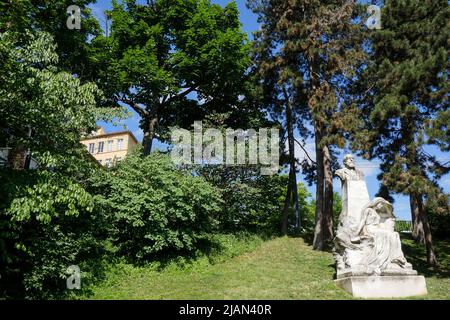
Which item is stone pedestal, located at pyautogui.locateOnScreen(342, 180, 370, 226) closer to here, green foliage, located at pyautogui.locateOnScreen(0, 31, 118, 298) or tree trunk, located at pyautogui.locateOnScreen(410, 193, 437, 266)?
tree trunk, located at pyautogui.locateOnScreen(410, 193, 437, 266)

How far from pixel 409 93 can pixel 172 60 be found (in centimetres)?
1289

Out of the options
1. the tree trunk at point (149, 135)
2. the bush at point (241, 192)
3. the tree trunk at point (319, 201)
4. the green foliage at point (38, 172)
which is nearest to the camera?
the green foliage at point (38, 172)

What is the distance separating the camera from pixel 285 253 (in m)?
17.8

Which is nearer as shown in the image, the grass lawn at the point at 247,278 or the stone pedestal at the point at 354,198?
the grass lawn at the point at 247,278

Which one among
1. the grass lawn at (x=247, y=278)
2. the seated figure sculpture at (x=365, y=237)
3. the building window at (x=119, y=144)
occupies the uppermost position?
the building window at (x=119, y=144)

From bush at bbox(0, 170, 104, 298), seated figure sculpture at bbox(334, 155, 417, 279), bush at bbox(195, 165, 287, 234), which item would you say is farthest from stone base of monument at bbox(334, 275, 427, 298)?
bush at bbox(195, 165, 287, 234)

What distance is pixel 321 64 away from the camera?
1938 cm

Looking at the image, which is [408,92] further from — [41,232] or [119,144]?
[119,144]

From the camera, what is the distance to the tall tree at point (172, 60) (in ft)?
68.3

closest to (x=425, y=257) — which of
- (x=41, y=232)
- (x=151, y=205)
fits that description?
(x=151, y=205)

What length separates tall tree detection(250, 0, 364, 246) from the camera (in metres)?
18.1

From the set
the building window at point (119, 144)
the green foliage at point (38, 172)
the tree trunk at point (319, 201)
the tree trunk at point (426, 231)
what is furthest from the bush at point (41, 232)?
the building window at point (119, 144)

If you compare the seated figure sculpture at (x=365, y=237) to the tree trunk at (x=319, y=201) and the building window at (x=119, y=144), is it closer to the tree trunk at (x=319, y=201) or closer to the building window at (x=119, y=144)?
the tree trunk at (x=319, y=201)

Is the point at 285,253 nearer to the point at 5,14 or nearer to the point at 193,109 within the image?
the point at 193,109
